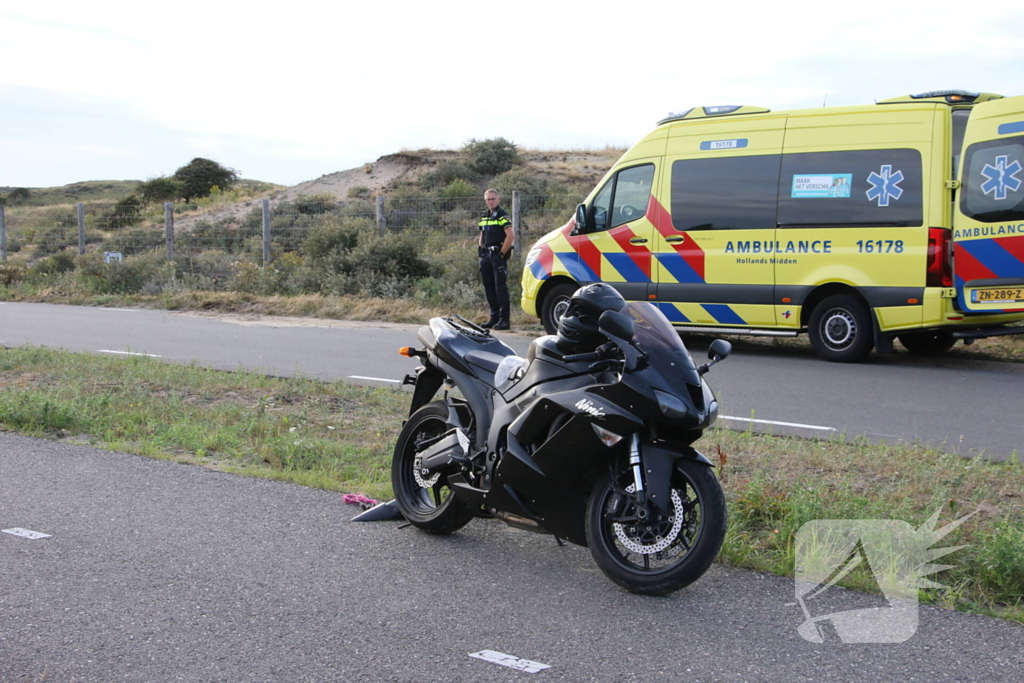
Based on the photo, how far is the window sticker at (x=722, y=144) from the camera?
11875mm

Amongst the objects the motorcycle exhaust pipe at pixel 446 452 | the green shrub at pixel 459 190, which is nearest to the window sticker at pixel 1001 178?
the motorcycle exhaust pipe at pixel 446 452

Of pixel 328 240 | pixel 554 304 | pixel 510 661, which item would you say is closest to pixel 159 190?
pixel 328 240

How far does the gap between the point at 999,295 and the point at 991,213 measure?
0.85 m

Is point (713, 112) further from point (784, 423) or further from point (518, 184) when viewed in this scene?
point (518, 184)

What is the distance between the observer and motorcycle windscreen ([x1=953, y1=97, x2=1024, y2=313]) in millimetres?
10094

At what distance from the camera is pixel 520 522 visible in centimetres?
449

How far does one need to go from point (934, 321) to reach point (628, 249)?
12.3 ft

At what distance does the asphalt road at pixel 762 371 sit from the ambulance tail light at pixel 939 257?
3.21ft

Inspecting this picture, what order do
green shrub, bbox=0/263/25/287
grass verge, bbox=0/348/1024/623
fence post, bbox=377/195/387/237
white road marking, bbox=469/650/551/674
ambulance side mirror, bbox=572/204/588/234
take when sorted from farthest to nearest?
1. green shrub, bbox=0/263/25/287
2. fence post, bbox=377/195/387/237
3. ambulance side mirror, bbox=572/204/588/234
4. grass verge, bbox=0/348/1024/623
5. white road marking, bbox=469/650/551/674

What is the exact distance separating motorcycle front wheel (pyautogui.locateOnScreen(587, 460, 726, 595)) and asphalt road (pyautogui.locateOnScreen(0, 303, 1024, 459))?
3.56 metres

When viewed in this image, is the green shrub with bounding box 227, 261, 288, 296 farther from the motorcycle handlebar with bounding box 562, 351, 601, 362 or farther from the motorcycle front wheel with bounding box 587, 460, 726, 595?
the motorcycle front wheel with bounding box 587, 460, 726, 595

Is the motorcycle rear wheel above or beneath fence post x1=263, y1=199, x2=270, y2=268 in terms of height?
beneath

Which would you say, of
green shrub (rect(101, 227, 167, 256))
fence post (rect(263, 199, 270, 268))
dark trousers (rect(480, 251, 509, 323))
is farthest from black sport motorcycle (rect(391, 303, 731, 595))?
green shrub (rect(101, 227, 167, 256))

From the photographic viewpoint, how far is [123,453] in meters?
6.61
